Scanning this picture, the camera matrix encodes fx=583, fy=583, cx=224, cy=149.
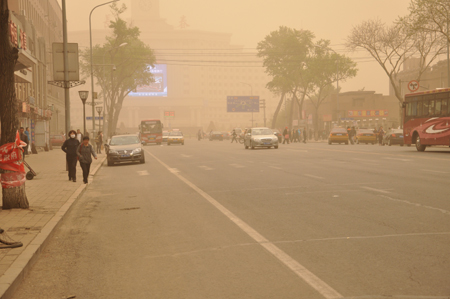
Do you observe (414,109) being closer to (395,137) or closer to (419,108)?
(419,108)

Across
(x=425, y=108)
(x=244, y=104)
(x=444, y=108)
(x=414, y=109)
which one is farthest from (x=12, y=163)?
(x=244, y=104)

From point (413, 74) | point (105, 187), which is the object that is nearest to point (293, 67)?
point (413, 74)

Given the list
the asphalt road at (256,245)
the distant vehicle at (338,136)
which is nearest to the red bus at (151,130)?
the distant vehicle at (338,136)

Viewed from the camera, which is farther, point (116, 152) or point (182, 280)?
point (116, 152)

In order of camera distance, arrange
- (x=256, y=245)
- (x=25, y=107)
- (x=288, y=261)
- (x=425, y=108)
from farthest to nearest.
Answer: (x=25, y=107) → (x=425, y=108) → (x=256, y=245) → (x=288, y=261)

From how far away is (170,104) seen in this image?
648 feet

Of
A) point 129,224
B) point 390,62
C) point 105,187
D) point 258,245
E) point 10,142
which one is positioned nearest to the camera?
point 258,245

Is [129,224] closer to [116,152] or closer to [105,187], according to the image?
[105,187]

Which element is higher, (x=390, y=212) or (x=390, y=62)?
(x=390, y=62)

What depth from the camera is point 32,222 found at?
958 centimetres

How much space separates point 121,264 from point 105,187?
10.7m

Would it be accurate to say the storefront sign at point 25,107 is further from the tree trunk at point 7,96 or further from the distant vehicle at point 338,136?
the tree trunk at point 7,96

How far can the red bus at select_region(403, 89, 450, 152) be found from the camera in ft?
99.6

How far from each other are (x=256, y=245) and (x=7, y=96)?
5.77 meters
